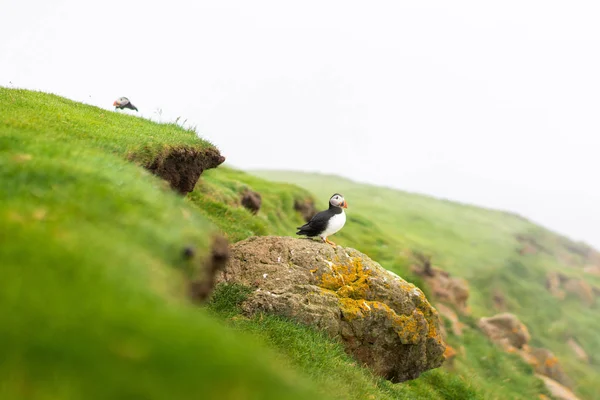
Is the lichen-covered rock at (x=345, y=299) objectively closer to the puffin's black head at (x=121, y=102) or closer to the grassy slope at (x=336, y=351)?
the grassy slope at (x=336, y=351)

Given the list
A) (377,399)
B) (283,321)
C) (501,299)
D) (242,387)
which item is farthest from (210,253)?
(501,299)

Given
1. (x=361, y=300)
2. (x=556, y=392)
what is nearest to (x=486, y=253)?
(x=556, y=392)

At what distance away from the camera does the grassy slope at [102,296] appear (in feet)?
14.2

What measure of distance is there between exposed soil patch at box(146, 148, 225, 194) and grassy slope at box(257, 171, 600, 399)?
56.4 ft

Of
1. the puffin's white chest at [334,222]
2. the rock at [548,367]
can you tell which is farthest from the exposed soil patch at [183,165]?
the rock at [548,367]

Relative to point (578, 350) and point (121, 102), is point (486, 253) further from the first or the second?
point (121, 102)

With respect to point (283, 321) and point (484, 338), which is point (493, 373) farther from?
point (283, 321)

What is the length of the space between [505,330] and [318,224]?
97.0 ft

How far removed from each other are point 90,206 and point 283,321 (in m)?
6.75

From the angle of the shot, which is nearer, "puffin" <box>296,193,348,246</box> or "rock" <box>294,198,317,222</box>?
"puffin" <box>296,193,348,246</box>

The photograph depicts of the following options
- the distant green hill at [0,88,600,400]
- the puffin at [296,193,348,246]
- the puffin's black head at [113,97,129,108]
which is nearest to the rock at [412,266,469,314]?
the distant green hill at [0,88,600,400]

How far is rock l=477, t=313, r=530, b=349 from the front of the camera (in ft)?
125

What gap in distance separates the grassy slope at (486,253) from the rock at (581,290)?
1190mm

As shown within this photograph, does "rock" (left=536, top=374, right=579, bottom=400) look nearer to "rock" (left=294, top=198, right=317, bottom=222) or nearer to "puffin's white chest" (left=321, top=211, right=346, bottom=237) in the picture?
"rock" (left=294, top=198, right=317, bottom=222)
